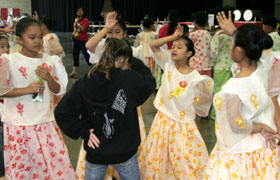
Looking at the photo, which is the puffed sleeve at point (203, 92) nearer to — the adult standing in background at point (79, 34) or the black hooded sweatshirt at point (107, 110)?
the black hooded sweatshirt at point (107, 110)

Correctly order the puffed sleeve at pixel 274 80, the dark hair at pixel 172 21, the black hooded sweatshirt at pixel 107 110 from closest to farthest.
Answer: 1. the black hooded sweatshirt at pixel 107 110
2. the puffed sleeve at pixel 274 80
3. the dark hair at pixel 172 21

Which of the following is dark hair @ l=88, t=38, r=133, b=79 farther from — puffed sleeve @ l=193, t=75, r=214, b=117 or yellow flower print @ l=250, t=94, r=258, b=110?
puffed sleeve @ l=193, t=75, r=214, b=117

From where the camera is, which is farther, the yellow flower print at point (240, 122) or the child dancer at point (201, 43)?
the child dancer at point (201, 43)

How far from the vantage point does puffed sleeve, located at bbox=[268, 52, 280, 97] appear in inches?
82.7

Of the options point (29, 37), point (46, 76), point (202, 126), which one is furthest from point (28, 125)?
point (202, 126)

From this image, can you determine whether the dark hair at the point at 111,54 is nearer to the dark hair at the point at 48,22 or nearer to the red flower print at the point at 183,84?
the red flower print at the point at 183,84

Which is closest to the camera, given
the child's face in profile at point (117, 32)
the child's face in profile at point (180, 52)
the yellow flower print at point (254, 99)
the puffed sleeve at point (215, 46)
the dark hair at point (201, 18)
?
the yellow flower print at point (254, 99)

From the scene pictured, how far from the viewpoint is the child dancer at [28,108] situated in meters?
2.31

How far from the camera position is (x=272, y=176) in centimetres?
187

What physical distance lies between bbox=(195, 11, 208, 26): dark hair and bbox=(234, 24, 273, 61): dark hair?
2.90m

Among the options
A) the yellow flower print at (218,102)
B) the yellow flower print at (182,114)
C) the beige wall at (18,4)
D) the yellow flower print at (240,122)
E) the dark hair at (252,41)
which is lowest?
the yellow flower print at (182,114)

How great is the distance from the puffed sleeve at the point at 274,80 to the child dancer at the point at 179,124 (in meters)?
0.56

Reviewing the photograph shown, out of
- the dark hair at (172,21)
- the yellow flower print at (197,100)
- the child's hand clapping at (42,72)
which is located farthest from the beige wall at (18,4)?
the yellow flower print at (197,100)

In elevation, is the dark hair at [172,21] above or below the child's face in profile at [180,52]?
above
